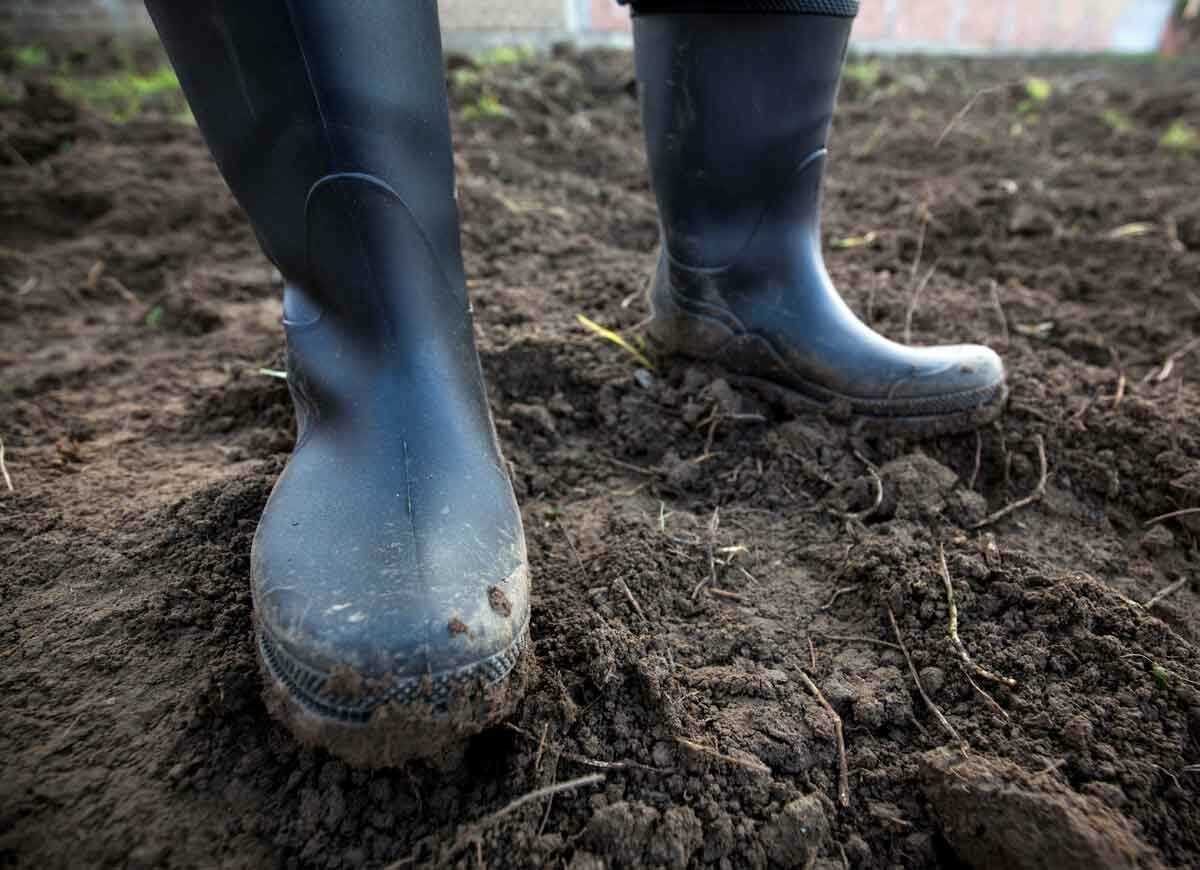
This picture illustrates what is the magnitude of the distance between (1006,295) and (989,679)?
114 cm

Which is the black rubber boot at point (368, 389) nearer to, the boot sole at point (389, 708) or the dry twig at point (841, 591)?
the boot sole at point (389, 708)

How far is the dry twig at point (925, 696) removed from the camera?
804 millimetres

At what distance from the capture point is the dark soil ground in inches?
28.0

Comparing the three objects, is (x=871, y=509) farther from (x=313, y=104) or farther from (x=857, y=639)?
(x=313, y=104)

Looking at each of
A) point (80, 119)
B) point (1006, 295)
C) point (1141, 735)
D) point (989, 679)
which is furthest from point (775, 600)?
point (80, 119)

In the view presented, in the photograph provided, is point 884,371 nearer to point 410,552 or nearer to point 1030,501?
point 1030,501

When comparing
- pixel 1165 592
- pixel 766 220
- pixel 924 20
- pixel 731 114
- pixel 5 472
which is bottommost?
pixel 1165 592

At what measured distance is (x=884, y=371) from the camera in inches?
47.9

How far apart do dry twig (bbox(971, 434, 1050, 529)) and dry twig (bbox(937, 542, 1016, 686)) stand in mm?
127

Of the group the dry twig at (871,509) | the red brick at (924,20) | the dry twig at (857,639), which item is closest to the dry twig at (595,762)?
the dry twig at (857,639)

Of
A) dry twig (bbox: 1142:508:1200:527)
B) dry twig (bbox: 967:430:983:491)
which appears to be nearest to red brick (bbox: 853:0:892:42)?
dry twig (bbox: 967:430:983:491)

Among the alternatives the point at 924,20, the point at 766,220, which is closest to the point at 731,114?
the point at 766,220

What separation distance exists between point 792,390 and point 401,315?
73 centimetres

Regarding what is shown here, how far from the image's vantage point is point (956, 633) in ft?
2.98
